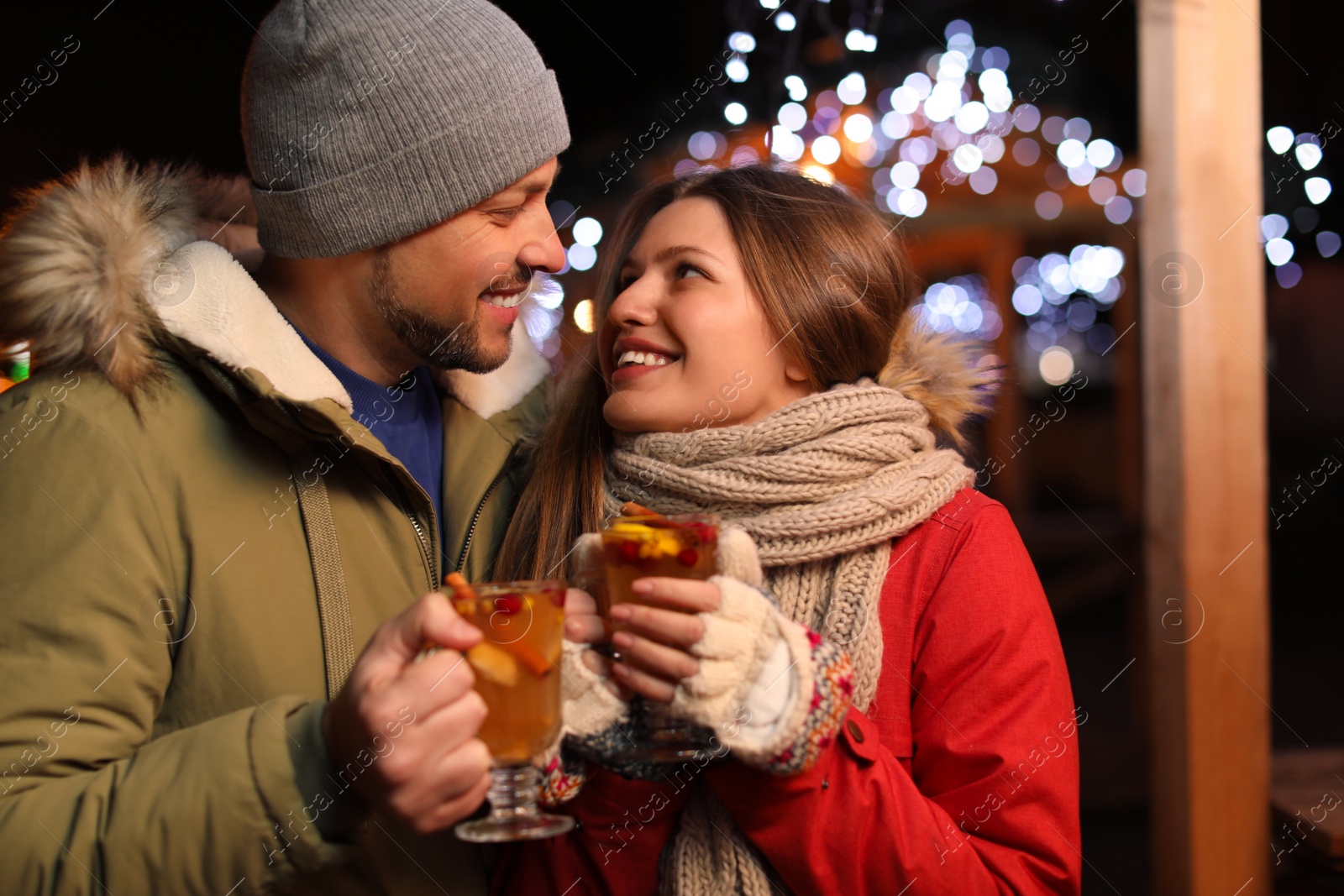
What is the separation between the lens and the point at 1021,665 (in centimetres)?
142

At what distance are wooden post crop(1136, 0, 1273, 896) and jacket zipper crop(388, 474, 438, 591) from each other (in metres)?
1.71

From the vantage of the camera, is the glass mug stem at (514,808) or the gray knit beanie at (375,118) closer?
the glass mug stem at (514,808)

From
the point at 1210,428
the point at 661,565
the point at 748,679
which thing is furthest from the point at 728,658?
the point at 1210,428

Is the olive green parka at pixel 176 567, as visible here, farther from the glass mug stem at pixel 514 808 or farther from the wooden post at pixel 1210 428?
the wooden post at pixel 1210 428

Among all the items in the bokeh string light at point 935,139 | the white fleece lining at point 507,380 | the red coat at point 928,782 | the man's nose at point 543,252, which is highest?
the bokeh string light at point 935,139

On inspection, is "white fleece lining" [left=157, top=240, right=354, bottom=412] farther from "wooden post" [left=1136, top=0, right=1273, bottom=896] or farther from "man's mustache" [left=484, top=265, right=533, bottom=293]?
"wooden post" [left=1136, top=0, right=1273, bottom=896]

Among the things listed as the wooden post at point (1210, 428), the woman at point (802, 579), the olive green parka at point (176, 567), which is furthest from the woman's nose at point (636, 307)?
the wooden post at point (1210, 428)

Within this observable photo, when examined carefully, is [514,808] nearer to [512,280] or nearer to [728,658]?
[728,658]

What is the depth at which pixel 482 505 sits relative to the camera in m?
1.74

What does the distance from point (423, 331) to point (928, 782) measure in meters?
1.10

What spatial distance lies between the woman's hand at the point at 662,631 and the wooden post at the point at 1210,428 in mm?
1609

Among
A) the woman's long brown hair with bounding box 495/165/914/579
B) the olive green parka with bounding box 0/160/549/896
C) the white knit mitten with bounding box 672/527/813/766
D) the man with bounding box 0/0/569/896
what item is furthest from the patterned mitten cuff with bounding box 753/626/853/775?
the woman's long brown hair with bounding box 495/165/914/579

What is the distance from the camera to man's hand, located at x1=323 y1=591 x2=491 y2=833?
0.99m

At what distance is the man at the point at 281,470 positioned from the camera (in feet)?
3.68
